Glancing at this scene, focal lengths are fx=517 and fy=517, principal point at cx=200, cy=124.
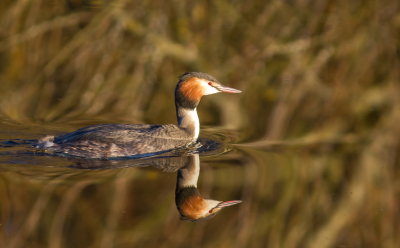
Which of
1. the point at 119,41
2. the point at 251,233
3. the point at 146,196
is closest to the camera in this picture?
the point at 251,233

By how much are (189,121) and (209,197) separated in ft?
6.94

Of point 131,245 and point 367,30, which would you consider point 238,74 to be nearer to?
point 367,30

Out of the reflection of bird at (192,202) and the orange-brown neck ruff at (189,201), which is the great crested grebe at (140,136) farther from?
the orange-brown neck ruff at (189,201)

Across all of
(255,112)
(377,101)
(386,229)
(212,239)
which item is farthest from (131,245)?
(377,101)

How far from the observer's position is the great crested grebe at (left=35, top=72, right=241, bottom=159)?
22.9ft

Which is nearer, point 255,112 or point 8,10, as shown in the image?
point 255,112

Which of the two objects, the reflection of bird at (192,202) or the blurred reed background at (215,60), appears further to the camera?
the blurred reed background at (215,60)

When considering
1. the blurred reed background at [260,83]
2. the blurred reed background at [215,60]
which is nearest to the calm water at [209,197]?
the blurred reed background at [260,83]

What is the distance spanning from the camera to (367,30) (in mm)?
13477

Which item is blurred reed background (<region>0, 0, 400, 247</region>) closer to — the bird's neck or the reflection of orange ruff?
the reflection of orange ruff

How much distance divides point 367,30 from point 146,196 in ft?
32.1

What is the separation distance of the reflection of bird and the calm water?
8 cm

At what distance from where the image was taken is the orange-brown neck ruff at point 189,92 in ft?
25.3

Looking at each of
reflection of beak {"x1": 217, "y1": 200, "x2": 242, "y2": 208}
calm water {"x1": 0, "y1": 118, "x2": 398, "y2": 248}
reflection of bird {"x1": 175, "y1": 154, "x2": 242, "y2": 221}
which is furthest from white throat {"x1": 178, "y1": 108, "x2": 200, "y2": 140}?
reflection of beak {"x1": 217, "y1": 200, "x2": 242, "y2": 208}
